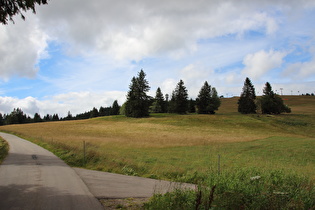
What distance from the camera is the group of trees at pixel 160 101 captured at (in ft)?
237

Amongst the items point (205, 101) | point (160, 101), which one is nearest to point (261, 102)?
point (205, 101)

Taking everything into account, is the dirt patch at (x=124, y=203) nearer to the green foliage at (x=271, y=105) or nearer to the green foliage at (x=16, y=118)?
the green foliage at (x=271, y=105)

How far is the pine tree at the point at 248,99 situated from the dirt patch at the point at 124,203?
80940 millimetres

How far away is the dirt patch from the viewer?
5.72 meters

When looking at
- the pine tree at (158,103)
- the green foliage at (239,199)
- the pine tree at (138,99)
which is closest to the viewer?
the green foliage at (239,199)

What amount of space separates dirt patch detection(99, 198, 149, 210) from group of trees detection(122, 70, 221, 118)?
64729mm

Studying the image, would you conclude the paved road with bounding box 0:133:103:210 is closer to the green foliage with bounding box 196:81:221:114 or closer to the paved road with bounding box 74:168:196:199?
the paved road with bounding box 74:168:196:199

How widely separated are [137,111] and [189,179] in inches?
2434

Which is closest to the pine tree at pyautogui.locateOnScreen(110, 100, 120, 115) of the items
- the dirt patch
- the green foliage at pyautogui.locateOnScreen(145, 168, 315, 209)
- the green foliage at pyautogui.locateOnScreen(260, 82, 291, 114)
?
the green foliage at pyautogui.locateOnScreen(260, 82, 291, 114)

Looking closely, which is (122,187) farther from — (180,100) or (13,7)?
(180,100)

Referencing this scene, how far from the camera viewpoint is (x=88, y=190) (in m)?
7.24

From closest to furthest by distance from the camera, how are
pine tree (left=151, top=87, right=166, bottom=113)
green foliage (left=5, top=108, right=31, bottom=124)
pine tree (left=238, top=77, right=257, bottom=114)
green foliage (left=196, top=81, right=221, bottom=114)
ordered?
pine tree (left=238, top=77, right=257, bottom=114) → green foliage (left=196, top=81, right=221, bottom=114) → pine tree (left=151, top=87, right=166, bottom=113) → green foliage (left=5, top=108, right=31, bottom=124)

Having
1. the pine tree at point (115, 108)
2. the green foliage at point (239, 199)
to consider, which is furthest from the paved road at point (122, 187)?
the pine tree at point (115, 108)

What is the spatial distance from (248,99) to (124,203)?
269ft
